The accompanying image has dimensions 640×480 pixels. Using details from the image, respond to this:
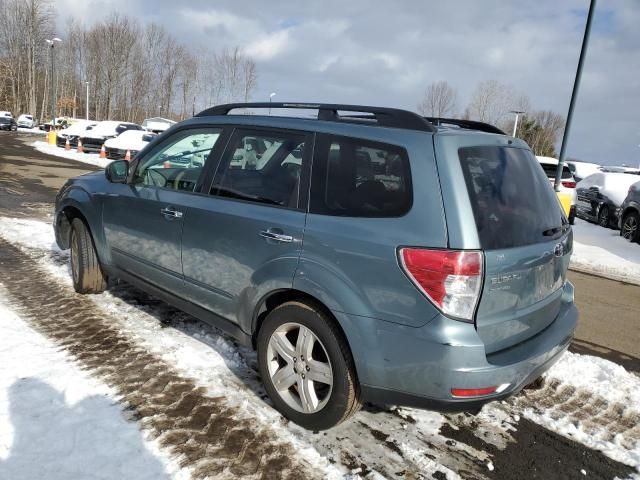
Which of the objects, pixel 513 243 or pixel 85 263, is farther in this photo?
pixel 85 263

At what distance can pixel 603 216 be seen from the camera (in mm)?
13812

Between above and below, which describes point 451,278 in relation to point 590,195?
below

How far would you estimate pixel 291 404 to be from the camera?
3.00m

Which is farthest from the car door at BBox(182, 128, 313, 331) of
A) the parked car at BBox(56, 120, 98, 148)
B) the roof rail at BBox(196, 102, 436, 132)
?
the parked car at BBox(56, 120, 98, 148)

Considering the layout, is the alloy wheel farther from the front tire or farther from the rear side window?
the rear side window

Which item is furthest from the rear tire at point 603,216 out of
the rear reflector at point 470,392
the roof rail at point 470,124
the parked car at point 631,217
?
the rear reflector at point 470,392

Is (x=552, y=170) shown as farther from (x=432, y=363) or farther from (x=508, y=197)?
(x=432, y=363)

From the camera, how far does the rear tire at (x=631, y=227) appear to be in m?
11.0

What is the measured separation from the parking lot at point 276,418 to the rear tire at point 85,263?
5.6 inches

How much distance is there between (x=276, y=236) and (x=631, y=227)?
11.1m

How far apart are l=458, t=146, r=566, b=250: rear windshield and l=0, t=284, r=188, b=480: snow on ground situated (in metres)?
2.01

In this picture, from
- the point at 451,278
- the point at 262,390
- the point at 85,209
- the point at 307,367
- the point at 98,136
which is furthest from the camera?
the point at 98,136

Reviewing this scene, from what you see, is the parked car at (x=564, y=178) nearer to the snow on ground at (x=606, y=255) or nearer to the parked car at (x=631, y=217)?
the snow on ground at (x=606, y=255)

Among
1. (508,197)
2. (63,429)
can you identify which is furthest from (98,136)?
(508,197)
